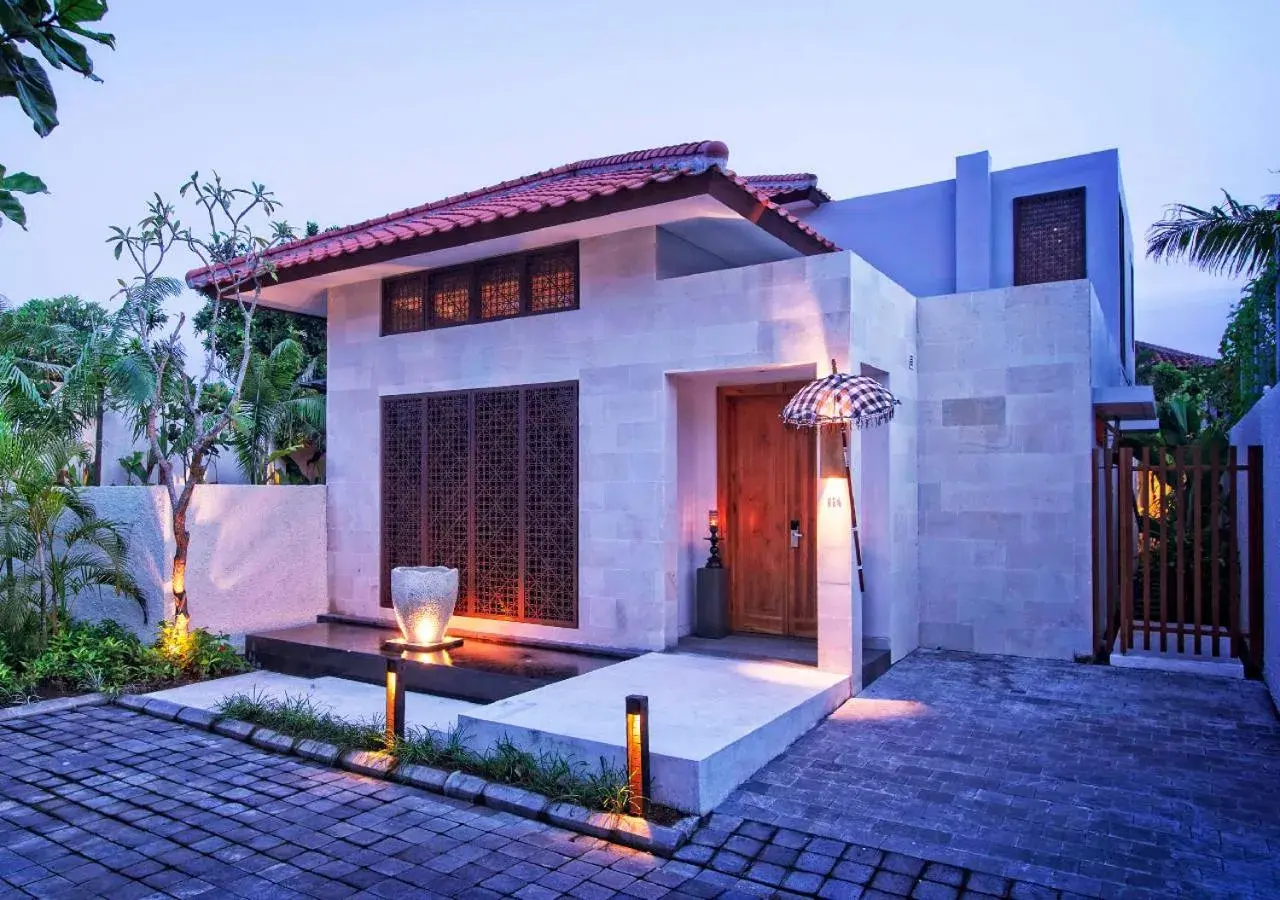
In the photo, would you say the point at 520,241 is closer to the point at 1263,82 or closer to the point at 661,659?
the point at 661,659

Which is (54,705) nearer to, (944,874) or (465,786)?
(465,786)

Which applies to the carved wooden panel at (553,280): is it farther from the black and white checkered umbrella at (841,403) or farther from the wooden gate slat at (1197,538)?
the wooden gate slat at (1197,538)

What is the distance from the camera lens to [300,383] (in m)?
14.2

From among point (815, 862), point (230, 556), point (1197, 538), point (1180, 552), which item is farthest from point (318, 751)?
point (1197, 538)

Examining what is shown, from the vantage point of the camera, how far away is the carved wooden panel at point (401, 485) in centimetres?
1000

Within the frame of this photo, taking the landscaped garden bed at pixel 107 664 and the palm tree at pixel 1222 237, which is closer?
the landscaped garden bed at pixel 107 664

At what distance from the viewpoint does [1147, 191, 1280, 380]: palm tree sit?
10.3 m

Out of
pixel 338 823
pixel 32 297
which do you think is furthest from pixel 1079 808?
pixel 32 297

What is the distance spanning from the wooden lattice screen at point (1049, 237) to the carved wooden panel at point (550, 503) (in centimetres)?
769

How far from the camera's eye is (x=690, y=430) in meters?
9.27

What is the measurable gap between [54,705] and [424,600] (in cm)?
324

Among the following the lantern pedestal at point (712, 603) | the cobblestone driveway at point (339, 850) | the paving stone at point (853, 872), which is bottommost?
the cobblestone driveway at point (339, 850)

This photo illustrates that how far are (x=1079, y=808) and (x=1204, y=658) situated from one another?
196 inches

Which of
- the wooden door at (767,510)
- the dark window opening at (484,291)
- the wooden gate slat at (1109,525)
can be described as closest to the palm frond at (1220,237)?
the wooden gate slat at (1109,525)
